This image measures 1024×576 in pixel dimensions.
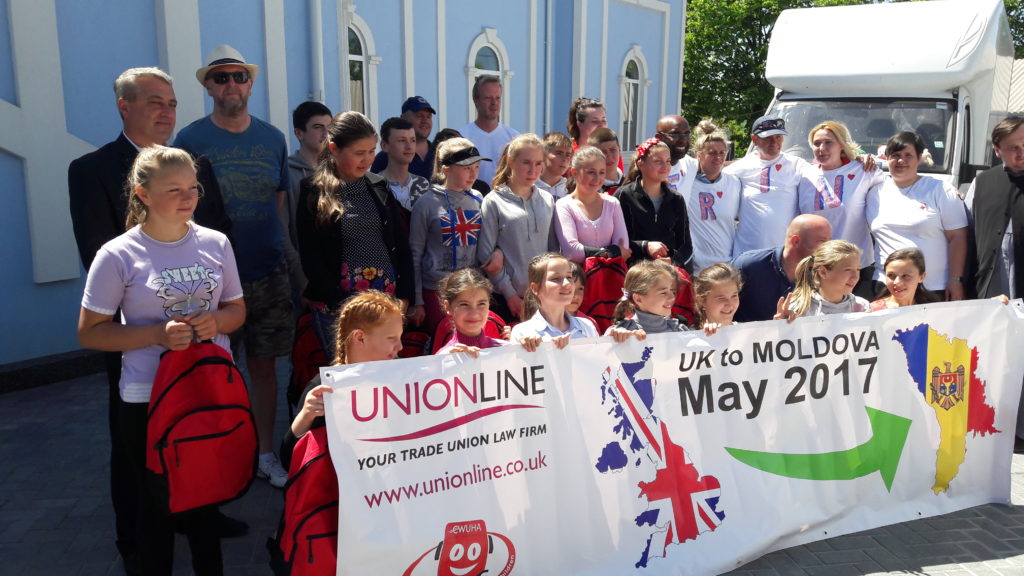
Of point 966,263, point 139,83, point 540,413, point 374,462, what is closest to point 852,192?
point 966,263

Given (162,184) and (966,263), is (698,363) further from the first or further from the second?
(966,263)

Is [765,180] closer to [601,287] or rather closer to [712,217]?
[712,217]

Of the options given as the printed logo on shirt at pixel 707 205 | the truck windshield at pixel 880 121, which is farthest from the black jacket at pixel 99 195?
the truck windshield at pixel 880 121

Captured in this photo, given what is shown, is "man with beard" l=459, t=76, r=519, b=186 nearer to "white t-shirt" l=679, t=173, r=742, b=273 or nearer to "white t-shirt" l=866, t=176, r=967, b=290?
"white t-shirt" l=679, t=173, r=742, b=273

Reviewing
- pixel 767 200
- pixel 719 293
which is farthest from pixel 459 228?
pixel 767 200

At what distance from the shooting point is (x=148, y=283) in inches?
120

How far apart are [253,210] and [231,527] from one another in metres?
1.65

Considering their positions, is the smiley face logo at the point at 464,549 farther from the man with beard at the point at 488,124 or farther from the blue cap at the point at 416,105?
the blue cap at the point at 416,105

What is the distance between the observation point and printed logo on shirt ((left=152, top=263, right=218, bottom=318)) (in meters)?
3.09

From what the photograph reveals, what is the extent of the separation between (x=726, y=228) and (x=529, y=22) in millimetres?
9196

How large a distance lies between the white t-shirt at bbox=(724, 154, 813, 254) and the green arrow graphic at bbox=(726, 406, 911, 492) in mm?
1958

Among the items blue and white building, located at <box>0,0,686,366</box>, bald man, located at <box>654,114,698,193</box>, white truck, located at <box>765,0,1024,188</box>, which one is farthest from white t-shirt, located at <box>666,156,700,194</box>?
blue and white building, located at <box>0,0,686,366</box>

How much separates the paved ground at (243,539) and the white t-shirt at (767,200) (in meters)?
2.09

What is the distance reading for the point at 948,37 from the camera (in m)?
8.13
